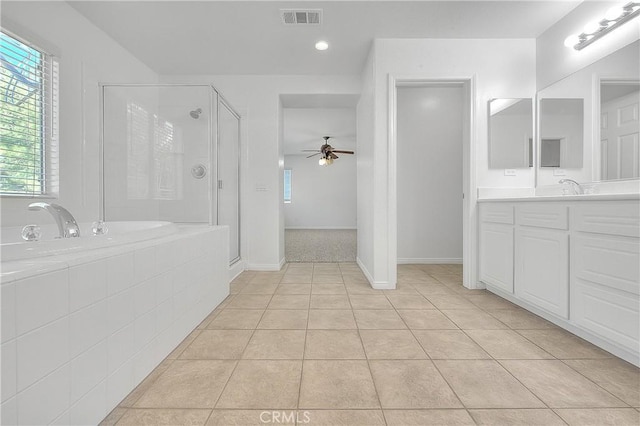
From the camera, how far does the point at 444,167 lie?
3998mm

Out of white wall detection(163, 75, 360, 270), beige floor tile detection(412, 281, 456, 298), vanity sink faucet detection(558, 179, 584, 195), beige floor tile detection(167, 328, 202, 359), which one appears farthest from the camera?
white wall detection(163, 75, 360, 270)

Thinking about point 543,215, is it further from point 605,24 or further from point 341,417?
point 341,417

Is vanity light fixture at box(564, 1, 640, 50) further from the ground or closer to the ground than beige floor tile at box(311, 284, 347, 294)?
further from the ground

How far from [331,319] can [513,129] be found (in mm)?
2452

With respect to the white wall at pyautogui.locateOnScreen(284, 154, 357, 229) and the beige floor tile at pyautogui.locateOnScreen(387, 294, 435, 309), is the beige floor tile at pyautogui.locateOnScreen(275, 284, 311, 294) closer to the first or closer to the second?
the beige floor tile at pyautogui.locateOnScreen(387, 294, 435, 309)

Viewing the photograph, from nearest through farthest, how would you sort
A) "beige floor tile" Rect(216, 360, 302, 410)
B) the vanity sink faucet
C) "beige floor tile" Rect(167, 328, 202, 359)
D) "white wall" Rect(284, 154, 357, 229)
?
1. "beige floor tile" Rect(216, 360, 302, 410)
2. "beige floor tile" Rect(167, 328, 202, 359)
3. the vanity sink faucet
4. "white wall" Rect(284, 154, 357, 229)

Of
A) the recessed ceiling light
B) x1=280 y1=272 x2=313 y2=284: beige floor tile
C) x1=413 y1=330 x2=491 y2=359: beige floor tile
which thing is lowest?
x1=413 y1=330 x2=491 y2=359: beige floor tile

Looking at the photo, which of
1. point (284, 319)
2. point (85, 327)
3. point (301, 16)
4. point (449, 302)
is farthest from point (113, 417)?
point (301, 16)

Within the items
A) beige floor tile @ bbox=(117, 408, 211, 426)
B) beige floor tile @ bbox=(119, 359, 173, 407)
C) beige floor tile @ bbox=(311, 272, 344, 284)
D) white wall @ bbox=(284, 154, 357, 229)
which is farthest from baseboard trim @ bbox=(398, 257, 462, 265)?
white wall @ bbox=(284, 154, 357, 229)

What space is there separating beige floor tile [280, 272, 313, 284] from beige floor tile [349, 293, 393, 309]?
68 cm

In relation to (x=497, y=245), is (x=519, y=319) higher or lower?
lower

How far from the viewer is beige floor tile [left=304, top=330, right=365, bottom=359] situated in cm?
155

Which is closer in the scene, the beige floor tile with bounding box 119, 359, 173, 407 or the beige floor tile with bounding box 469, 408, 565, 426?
the beige floor tile with bounding box 469, 408, 565, 426

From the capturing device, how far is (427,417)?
110 centimetres
